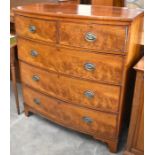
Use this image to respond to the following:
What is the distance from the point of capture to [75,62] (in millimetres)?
1351

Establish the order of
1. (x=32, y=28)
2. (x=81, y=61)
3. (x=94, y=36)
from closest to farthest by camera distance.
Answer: (x=94, y=36) → (x=81, y=61) → (x=32, y=28)

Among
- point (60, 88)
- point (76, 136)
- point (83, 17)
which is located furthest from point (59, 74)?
point (76, 136)

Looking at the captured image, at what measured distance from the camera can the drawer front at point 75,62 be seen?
125 centimetres

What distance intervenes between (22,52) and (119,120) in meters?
0.89

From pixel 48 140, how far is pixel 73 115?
0.32 metres

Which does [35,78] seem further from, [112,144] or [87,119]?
[112,144]

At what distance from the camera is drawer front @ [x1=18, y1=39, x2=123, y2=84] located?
4.09 ft

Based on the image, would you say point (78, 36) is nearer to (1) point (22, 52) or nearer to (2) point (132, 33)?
(2) point (132, 33)

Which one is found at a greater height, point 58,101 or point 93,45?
point 93,45

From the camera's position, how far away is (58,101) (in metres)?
1.58

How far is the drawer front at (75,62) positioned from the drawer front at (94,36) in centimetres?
5

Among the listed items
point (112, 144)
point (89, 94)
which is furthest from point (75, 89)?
point (112, 144)
